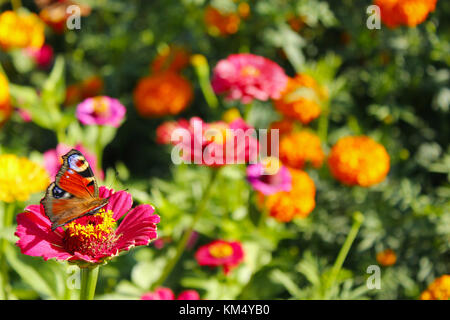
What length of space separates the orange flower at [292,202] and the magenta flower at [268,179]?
31 millimetres

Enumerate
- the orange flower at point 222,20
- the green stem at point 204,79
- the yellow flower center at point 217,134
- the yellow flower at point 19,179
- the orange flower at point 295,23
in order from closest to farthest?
the yellow flower at point 19,179 → the yellow flower center at point 217,134 → the green stem at point 204,79 → the orange flower at point 222,20 → the orange flower at point 295,23

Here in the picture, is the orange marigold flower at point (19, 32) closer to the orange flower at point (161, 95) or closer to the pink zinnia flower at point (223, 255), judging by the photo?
the orange flower at point (161, 95)

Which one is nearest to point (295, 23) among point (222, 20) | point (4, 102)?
point (222, 20)


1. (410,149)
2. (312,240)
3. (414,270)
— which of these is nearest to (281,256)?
(312,240)

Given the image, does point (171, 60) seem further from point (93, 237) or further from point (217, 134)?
point (93, 237)

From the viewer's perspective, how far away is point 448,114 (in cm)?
153

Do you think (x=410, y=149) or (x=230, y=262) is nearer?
(x=230, y=262)

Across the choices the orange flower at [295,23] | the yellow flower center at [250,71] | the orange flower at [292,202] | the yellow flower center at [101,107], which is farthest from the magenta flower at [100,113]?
the orange flower at [295,23]

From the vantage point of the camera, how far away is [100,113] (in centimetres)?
124

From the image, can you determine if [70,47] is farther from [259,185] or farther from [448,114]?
[448,114]

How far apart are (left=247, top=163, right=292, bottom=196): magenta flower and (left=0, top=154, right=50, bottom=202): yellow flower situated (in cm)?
49

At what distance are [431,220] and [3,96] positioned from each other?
131 cm

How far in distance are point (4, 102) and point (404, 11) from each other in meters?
1.25

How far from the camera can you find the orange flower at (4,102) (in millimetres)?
1413
